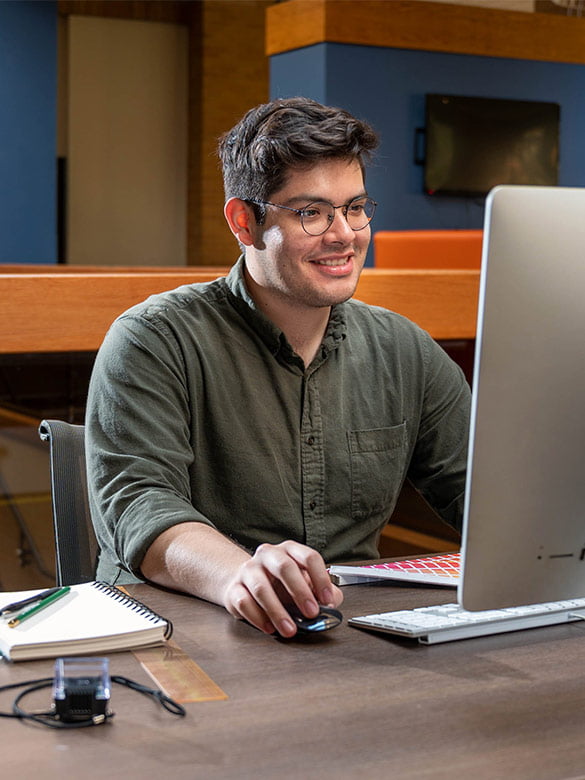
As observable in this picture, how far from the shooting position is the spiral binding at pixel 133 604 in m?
1.11

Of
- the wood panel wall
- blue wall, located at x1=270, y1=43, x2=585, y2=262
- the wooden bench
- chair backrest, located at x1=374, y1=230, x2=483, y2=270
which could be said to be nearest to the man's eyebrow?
the wooden bench

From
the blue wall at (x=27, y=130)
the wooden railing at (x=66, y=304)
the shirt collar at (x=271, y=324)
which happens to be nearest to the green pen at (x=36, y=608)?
the shirt collar at (x=271, y=324)

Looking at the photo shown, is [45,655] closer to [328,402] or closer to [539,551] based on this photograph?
[539,551]

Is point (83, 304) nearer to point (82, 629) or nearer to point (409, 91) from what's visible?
point (82, 629)

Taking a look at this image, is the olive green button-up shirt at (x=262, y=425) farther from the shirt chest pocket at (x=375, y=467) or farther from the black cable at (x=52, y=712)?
the black cable at (x=52, y=712)

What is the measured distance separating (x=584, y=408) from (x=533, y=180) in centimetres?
884

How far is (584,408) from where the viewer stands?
0.97m

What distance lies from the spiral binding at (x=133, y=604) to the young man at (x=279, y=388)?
0.60 ft

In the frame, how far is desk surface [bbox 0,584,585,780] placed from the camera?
0.82 meters

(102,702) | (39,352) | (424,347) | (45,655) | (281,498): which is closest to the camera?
(102,702)

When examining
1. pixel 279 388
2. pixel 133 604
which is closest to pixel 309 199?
pixel 279 388

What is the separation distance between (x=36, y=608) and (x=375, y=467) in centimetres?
69

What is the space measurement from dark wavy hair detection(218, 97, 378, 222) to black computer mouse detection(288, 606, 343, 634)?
2.37 ft

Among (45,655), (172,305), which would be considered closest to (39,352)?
(172,305)
